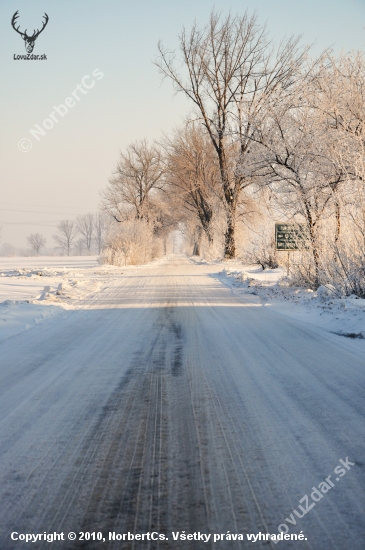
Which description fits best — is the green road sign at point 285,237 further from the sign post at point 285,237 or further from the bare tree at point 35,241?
the bare tree at point 35,241

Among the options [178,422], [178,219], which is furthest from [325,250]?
[178,219]

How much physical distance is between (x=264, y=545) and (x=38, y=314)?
7387 mm

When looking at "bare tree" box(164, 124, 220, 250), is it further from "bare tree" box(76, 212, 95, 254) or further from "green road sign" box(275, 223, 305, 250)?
"bare tree" box(76, 212, 95, 254)

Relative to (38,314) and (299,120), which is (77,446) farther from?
(299,120)

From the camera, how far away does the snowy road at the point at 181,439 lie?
2.05m

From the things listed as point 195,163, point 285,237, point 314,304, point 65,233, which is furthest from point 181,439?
point 65,233

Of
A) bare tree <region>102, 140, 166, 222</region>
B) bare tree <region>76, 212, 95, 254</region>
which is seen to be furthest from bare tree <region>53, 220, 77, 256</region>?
bare tree <region>102, 140, 166, 222</region>

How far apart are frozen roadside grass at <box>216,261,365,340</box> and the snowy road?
4.12 ft

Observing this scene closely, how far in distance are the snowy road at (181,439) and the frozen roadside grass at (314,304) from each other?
Result: 126 centimetres

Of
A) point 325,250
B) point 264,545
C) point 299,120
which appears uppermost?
point 299,120

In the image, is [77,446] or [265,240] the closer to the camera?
[77,446]

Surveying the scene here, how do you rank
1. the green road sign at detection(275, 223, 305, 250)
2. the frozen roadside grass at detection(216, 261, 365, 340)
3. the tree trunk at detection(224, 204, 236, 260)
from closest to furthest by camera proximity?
the frozen roadside grass at detection(216, 261, 365, 340), the green road sign at detection(275, 223, 305, 250), the tree trunk at detection(224, 204, 236, 260)

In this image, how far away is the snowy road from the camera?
2047mm

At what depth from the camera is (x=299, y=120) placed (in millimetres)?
12523
